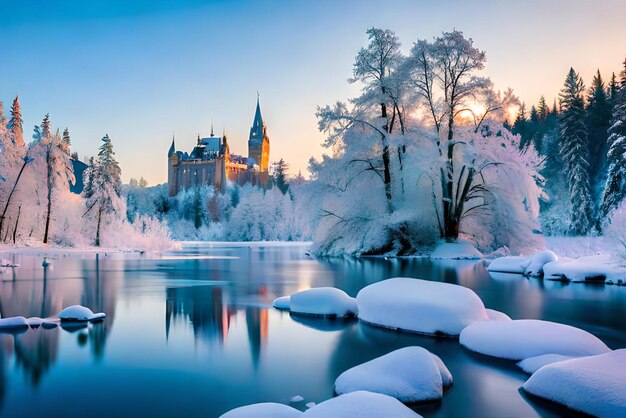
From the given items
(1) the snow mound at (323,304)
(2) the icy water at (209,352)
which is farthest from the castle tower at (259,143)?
(1) the snow mound at (323,304)

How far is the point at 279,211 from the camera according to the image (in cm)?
7788

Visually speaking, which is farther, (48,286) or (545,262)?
(545,262)

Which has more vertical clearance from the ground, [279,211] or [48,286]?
[279,211]

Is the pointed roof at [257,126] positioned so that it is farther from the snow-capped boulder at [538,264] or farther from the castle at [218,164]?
the snow-capped boulder at [538,264]

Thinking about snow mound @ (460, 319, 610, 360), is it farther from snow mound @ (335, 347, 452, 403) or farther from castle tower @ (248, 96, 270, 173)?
castle tower @ (248, 96, 270, 173)

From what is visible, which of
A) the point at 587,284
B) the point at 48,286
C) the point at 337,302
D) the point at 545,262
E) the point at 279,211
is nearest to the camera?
the point at 337,302

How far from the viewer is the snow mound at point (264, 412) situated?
4500 mm

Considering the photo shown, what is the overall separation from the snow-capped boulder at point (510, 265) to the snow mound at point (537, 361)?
1521 cm

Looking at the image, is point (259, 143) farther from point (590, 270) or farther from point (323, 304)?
point (323, 304)

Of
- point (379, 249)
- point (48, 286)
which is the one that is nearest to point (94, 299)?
point (48, 286)

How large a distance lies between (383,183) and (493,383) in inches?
976

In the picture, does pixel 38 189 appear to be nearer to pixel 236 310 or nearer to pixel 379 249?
pixel 379 249

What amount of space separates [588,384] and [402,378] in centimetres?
186

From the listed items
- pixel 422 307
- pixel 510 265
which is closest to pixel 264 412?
pixel 422 307
